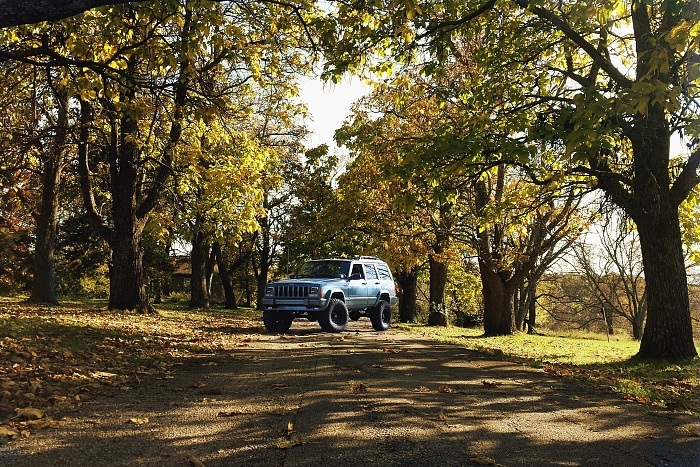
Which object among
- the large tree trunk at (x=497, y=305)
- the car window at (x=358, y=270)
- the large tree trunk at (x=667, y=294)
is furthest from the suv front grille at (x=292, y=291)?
the large tree trunk at (x=667, y=294)

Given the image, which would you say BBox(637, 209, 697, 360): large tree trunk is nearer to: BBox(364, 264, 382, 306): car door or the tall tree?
the tall tree

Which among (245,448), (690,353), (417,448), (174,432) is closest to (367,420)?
(417,448)

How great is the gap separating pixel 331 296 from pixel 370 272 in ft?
9.21

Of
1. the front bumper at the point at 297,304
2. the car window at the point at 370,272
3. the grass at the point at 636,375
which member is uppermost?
the car window at the point at 370,272

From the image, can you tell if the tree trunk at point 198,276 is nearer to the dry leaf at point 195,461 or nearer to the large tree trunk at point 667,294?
the large tree trunk at point 667,294

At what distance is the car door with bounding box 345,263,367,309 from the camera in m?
16.7

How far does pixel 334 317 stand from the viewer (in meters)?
16.0

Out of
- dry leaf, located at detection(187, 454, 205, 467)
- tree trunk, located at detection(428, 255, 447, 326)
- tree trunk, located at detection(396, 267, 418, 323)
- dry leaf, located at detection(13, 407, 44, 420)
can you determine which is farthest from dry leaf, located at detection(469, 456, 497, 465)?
tree trunk, located at detection(396, 267, 418, 323)

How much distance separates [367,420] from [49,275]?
60.3ft

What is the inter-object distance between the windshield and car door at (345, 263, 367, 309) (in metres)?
0.29

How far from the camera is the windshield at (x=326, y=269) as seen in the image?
16.9 m

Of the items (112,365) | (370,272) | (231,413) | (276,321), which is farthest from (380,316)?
(231,413)

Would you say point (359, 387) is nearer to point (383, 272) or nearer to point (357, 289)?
point (357, 289)

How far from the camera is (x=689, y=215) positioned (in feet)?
51.6
